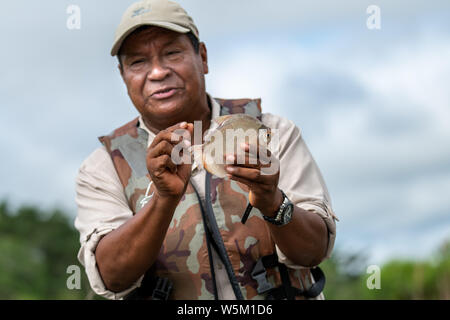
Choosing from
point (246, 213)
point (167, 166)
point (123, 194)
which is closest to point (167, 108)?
point (123, 194)

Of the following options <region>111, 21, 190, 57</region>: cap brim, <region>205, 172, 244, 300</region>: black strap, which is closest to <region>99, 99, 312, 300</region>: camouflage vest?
<region>205, 172, 244, 300</region>: black strap

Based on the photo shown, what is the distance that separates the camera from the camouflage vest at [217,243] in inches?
171

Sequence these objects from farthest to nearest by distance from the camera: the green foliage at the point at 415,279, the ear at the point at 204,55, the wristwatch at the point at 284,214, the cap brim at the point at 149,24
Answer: the green foliage at the point at 415,279 < the ear at the point at 204,55 < the cap brim at the point at 149,24 < the wristwatch at the point at 284,214

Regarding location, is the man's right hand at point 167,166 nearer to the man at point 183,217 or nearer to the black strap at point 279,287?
the man at point 183,217

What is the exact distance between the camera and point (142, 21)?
444 cm

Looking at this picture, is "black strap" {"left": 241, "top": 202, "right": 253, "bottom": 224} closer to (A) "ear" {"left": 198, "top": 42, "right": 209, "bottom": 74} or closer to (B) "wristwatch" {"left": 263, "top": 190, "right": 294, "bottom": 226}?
(B) "wristwatch" {"left": 263, "top": 190, "right": 294, "bottom": 226}

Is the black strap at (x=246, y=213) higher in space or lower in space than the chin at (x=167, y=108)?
lower

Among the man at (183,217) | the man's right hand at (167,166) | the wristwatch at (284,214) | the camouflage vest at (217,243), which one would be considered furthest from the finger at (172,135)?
the camouflage vest at (217,243)

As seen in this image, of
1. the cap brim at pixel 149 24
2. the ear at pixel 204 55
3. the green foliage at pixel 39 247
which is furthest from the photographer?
the green foliage at pixel 39 247

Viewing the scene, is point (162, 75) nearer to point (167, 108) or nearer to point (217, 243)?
point (167, 108)

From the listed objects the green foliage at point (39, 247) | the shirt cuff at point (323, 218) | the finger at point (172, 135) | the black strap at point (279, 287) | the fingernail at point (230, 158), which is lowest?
the green foliage at point (39, 247)

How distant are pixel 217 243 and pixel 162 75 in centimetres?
130

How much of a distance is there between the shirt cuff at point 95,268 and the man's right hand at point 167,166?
767 millimetres
